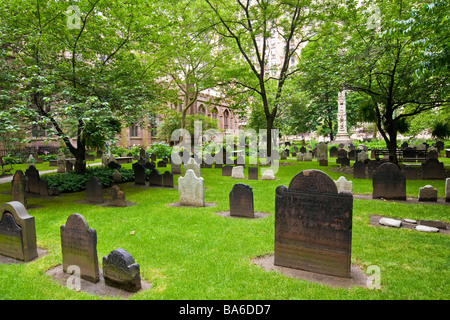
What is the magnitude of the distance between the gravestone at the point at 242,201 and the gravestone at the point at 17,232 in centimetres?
437

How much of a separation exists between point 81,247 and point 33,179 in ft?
28.5

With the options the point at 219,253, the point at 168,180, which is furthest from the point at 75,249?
the point at 168,180

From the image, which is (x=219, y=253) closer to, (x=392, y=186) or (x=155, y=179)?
(x=392, y=186)

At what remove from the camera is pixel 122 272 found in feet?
12.0

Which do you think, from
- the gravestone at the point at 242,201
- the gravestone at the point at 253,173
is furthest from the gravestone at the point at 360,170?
the gravestone at the point at 242,201

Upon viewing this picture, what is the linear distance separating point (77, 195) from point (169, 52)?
33.8ft

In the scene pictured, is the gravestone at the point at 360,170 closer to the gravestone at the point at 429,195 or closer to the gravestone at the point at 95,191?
the gravestone at the point at 429,195

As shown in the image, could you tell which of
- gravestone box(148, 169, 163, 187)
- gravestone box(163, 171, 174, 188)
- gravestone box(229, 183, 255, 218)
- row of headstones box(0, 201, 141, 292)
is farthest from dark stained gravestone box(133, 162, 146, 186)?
row of headstones box(0, 201, 141, 292)

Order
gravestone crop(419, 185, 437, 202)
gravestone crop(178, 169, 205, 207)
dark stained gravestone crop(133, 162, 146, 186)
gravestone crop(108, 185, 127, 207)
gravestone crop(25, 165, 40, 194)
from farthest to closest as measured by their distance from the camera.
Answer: dark stained gravestone crop(133, 162, 146, 186) → gravestone crop(25, 165, 40, 194) → gravestone crop(108, 185, 127, 207) → gravestone crop(178, 169, 205, 207) → gravestone crop(419, 185, 437, 202)

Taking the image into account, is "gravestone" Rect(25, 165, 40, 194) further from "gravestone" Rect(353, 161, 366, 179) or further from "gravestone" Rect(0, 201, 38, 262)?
"gravestone" Rect(353, 161, 366, 179)

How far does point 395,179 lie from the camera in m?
8.54

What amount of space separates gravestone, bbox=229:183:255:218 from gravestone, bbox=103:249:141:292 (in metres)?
3.79

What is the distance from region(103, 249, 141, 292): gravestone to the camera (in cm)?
362
